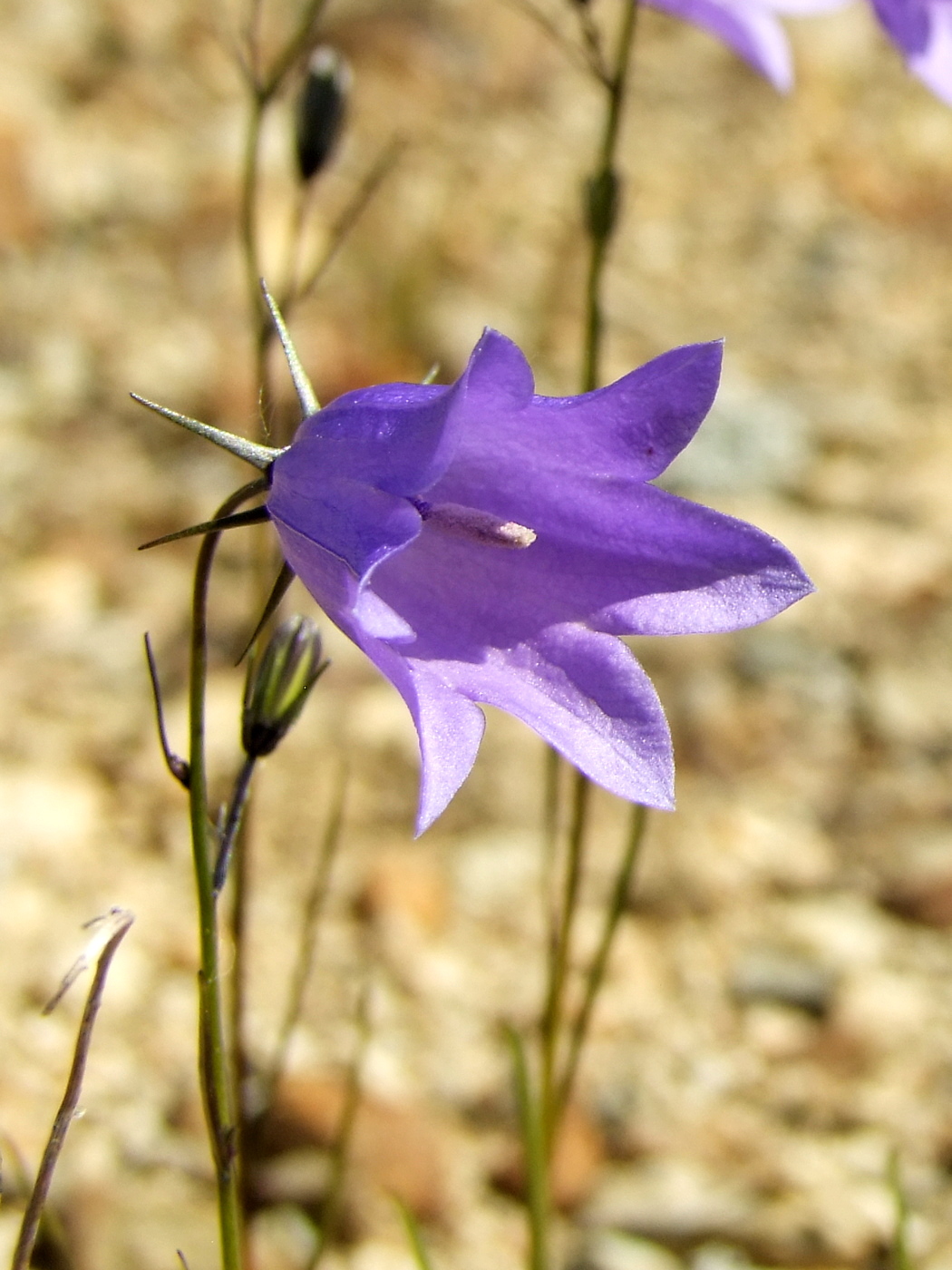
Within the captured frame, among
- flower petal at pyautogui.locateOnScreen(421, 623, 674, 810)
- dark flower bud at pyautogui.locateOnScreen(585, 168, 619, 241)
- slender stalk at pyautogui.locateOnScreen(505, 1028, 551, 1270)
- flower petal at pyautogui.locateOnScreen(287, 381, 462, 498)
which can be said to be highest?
dark flower bud at pyautogui.locateOnScreen(585, 168, 619, 241)

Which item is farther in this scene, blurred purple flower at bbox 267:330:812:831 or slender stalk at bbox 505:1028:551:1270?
slender stalk at bbox 505:1028:551:1270

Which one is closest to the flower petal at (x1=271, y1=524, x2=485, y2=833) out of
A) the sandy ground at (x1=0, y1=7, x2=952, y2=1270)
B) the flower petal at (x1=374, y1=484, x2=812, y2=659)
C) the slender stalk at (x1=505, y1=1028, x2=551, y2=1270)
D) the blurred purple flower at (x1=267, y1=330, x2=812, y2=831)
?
the blurred purple flower at (x1=267, y1=330, x2=812, y2=831)

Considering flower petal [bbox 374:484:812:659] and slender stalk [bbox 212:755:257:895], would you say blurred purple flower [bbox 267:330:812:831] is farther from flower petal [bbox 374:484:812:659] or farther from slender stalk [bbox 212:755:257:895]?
slender stalk [bbox 212:755:257:895]

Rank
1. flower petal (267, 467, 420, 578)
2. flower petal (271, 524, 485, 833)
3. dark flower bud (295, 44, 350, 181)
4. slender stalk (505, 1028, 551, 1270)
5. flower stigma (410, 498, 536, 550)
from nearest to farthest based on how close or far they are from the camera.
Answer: flower petal (271, 524, 485, 833) < flower petal (267, 467, 420, 578) < flower stigma (410, 498, 536, 550) < slender stalk (505, 1028, 551, 1270) < dark flower bud (295, 44, 350, 181)

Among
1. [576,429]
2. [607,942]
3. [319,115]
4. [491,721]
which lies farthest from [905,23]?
[491,721]

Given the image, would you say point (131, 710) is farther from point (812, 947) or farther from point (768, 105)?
point (768, 105)

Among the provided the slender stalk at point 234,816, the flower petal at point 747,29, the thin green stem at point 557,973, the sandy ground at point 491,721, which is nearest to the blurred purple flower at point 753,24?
the flower petal at point 747,29

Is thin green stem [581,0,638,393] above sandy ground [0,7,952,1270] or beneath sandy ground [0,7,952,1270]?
above
